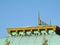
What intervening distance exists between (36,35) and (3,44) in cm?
1087

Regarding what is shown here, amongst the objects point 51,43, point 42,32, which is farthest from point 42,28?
point 51,43

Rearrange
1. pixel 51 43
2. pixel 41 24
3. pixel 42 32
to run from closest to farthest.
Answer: pixel 51 43
pixel 42 32
pixel 41 24

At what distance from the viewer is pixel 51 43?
106 metres

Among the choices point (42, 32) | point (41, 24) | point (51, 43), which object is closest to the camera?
point (51, 43)

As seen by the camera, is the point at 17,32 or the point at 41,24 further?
the point at 41,24

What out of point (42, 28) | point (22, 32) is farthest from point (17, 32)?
point (42, 28)

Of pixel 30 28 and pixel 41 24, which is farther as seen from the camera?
pixel 41 24

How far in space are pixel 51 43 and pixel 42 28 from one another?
8.15 meters

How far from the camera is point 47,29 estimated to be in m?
112

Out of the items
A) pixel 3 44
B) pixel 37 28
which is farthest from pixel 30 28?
pixel 3 44

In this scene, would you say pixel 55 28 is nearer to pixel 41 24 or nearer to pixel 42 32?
pixel 42 32

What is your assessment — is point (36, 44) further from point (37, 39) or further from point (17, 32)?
point (17, 32)

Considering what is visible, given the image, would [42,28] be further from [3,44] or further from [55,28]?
[3,44]

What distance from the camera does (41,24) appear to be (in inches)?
4931
